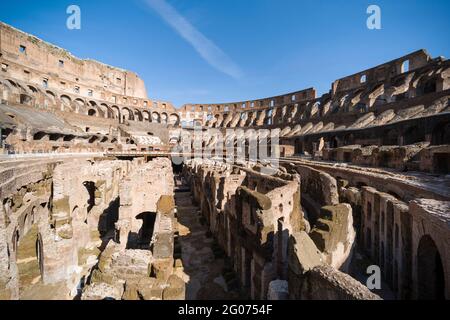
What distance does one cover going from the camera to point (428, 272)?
16.0 feet

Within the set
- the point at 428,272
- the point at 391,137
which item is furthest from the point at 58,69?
the point at 428,272

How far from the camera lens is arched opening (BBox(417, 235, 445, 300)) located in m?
4.84

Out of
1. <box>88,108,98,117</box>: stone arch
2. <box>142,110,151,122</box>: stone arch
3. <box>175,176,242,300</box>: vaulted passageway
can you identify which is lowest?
<box>175,176,242,300</box>: vaulted passageway

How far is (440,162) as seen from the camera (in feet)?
35.6

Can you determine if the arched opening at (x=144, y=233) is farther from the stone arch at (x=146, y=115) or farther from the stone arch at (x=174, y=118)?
the stone arch at (x=174, y=118)

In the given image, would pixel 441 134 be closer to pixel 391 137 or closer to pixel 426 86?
pixel 391 137

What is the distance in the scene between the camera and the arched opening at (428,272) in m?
4.84

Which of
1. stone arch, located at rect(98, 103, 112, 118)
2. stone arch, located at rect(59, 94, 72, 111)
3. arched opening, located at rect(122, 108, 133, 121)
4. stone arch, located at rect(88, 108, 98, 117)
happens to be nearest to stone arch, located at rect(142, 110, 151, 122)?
arched opening, located at rect(122, 108, 133, 121)

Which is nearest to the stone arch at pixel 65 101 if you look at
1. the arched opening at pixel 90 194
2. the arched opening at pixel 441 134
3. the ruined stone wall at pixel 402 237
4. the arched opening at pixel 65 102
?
the arched opening at pixel 65 102

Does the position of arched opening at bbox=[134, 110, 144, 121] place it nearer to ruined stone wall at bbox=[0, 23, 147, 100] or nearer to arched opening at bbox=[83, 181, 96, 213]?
ruined stone wall at bbox=[0, 23, 147, 100]

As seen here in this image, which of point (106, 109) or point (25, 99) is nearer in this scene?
point (25, 99)

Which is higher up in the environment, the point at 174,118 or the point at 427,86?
the point at 174,118
